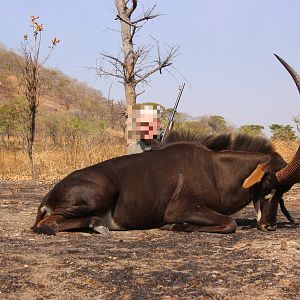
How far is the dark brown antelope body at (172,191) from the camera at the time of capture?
7.25 meters

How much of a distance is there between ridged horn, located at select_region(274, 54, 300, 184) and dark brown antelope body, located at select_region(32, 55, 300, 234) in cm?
1

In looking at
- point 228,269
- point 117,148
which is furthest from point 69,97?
point 228,269

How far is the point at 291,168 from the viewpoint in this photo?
716 centimetres

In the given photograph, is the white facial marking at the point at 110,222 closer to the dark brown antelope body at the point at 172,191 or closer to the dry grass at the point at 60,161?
the dark brown antelope body at the point at 172,191

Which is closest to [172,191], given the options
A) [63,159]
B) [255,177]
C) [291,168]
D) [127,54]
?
[255,177]

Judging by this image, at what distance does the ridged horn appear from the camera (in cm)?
705

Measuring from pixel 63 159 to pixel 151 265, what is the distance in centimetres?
1337

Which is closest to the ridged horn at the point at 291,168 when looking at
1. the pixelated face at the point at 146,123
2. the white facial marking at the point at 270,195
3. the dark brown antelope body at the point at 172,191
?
the dark brown antelope body at the point at 172,191

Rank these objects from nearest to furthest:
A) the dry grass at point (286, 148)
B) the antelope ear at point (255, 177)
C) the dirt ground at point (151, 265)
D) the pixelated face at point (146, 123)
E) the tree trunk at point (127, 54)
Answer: the dirt ground at point (151, 265)
the antelope ear at point (255, 177)
the pixelated face at point (146, 123)
the tree trunk at point (127, 54)
the dry grass at point (286, 148)

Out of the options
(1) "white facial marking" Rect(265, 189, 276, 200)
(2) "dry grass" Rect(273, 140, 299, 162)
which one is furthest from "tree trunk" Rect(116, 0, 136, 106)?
(1) "white facial marking" Rect(265, 189, 276, 200)

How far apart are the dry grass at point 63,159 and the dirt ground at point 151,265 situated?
1057 centimetres

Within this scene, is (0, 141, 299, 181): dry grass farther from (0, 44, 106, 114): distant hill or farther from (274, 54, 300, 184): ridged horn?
(0, 44, 106, 114): distant hill

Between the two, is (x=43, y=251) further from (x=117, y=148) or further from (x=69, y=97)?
(x=69, y=97)

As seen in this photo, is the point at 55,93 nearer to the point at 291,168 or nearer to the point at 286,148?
the point at 286,148
